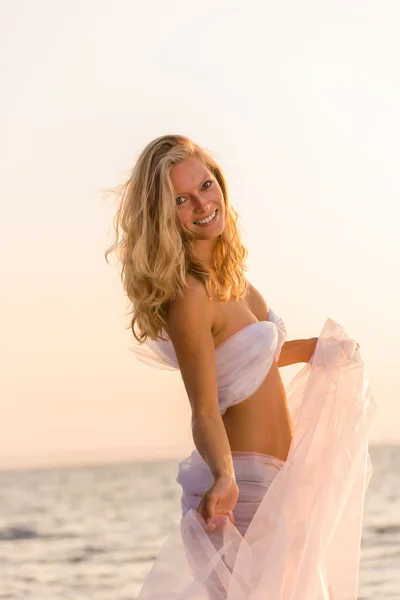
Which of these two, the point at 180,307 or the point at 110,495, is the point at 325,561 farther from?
the point at 110,495

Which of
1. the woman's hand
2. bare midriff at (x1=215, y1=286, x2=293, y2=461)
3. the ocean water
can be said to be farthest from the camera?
the ocean water

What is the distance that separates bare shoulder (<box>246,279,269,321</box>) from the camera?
3.50m

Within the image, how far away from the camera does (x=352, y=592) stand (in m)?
3.35

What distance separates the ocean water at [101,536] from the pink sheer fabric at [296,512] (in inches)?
225

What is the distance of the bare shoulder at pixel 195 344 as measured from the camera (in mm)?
3047

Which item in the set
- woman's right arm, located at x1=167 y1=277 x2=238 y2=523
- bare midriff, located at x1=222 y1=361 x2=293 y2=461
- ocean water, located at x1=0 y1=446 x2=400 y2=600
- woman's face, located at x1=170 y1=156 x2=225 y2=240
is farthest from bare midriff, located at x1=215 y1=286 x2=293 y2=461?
ocean water, located at x1=0 y1=446 x2=400 y2=600

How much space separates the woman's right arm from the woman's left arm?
573mm

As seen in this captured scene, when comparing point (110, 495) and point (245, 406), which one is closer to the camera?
point (245, 406)

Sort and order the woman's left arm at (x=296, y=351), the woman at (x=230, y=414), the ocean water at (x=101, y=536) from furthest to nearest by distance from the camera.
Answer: the ocean water at (x=101, y=536)
the woman's left arm at (x=296, y=351)
the woman at (x=230, y=414)

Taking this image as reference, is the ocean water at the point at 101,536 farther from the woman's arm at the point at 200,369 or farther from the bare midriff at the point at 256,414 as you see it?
the woman's arm at the point at 200,369

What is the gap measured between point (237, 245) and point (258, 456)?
75 cm

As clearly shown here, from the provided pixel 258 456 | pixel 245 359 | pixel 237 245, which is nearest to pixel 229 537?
pixel 258 456

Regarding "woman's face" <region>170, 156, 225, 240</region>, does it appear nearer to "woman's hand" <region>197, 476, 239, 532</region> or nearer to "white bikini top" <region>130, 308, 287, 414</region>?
→ "white bikini top" <region>130, 308, 287, 414</region>

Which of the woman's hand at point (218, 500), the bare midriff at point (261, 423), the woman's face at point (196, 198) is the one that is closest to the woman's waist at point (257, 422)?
the bare midriff at point (261, 423)
